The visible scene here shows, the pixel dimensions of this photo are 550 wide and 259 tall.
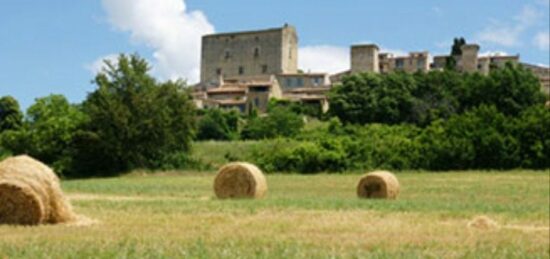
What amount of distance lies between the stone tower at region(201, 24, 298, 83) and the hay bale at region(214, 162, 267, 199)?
105303 millimetres

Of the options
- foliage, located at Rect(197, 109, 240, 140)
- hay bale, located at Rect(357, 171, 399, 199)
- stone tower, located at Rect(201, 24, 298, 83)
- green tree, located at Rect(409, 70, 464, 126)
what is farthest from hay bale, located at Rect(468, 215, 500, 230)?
stone tower, located at Rect(201, 24, 298, 83)

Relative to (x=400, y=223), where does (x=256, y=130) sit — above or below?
above

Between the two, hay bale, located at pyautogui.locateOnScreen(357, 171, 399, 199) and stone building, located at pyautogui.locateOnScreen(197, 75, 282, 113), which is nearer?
hay bale, located at pyautogui.locateOnScreen(357, 171, 399, 199)

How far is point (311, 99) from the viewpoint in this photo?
10700 centimetres

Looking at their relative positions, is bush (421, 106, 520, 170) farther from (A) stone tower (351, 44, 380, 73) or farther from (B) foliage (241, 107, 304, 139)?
(A) stone tower (351, 44, 380, 73)

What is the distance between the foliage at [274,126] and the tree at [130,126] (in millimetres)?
21082

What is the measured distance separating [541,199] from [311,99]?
81.7m

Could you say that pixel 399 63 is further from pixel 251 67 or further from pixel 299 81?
pixel 251 67

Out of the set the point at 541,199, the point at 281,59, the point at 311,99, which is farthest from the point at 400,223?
the point at 281,59

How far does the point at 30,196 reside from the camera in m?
14.5

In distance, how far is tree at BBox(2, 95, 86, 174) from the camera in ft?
190

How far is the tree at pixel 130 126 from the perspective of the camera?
55.7 m

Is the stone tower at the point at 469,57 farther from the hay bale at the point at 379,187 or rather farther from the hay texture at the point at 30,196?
the hay texture at the point at 30,196

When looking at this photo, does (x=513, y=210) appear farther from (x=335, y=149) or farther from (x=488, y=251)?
(x=335, y=149)
